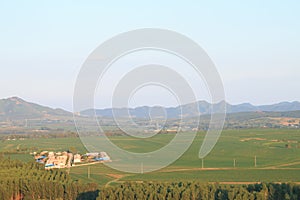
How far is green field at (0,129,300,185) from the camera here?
4691 cm

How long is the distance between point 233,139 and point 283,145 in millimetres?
13521

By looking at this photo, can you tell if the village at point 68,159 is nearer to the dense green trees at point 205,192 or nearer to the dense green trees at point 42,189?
A: the dense green trees at point 42,189

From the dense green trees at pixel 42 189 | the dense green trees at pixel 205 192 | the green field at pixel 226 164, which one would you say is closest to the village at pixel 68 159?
the green field at pixel 226 164

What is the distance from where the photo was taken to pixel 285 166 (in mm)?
56250

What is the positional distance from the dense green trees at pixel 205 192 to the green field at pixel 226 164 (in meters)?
15.4

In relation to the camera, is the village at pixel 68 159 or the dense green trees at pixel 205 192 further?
the village at pixel 68 159

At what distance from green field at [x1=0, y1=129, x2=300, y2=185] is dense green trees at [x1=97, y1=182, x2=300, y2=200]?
50.4ft

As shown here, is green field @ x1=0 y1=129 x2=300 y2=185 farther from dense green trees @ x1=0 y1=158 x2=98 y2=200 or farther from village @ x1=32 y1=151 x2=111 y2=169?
dense green trees @ x1=0 y1=158 x2=98 y2=200

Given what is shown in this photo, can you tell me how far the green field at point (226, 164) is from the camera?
154ft

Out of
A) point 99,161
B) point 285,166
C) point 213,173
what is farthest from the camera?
point 99,161

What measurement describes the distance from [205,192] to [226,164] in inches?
1279

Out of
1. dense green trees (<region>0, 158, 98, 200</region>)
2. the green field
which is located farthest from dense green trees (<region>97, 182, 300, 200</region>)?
the green field

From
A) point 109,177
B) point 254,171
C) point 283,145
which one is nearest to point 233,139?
point 283,145

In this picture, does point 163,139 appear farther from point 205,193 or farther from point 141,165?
point 205,193
